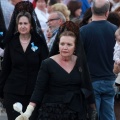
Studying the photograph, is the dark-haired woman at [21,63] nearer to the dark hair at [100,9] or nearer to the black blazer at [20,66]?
the black blazer at [20,66]

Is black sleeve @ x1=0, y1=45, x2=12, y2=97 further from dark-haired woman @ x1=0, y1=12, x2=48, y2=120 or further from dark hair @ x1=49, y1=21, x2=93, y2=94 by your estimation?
dark hair @ x1=49, y1=21, x2=93, y2=94

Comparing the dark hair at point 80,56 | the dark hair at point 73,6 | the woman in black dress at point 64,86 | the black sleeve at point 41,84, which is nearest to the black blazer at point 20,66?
the dark hair at point 80,56

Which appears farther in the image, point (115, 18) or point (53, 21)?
point (115, 18)

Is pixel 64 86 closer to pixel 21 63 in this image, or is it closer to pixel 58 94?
pixel 58 94

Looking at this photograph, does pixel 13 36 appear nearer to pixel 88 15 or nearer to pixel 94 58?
pixel 94 58

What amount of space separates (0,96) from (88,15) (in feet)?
6.47

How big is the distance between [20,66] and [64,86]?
116cm

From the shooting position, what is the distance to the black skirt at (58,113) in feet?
16.3

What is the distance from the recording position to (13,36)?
6160 mm

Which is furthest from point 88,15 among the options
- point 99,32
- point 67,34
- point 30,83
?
point 67,34

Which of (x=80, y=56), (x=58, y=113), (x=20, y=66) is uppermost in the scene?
(x=80, y=56)

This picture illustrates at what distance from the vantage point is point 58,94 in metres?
5.02

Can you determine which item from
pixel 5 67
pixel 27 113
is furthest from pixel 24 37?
pixel 27 113

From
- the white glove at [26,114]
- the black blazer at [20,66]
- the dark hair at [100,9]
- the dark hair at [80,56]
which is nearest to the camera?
the white glove at [26,114]
